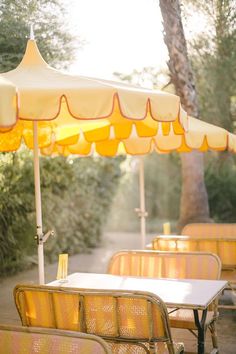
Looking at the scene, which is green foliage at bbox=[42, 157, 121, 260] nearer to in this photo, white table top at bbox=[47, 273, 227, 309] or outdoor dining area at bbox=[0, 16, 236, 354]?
outdoor dining area at bbox=[0, 16, 236, 354]

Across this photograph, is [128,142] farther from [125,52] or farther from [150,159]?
[150,159]

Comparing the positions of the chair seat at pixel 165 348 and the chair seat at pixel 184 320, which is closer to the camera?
the chair seat at pixel 165 348

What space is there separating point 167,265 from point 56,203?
19.3ft

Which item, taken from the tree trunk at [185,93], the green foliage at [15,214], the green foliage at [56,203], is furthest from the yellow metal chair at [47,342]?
the tree trunk at [185,93]

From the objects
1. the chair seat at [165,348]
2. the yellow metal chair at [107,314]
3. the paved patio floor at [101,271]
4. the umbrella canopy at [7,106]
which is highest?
the umbrella canopy at [7,106]

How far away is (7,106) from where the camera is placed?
3.11 metres

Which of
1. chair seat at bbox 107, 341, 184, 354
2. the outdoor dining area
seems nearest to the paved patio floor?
the outdoor dining area

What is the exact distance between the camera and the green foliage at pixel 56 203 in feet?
28.7

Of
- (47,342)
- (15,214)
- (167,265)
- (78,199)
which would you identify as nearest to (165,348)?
(47,342)

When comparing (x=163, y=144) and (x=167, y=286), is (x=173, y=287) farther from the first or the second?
(x=163, y=144)

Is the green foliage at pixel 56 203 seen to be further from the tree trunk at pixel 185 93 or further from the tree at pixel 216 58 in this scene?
the tree at pixel 216 58

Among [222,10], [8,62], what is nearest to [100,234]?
[222,10]

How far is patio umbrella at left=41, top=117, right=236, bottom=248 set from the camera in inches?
243

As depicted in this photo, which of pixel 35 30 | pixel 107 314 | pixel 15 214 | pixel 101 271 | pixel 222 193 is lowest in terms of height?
pixel 101 271
